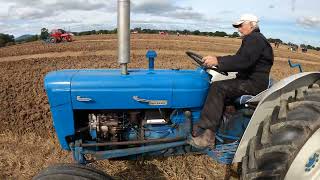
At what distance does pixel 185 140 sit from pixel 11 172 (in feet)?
7.17

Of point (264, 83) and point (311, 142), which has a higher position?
point (264, 83)

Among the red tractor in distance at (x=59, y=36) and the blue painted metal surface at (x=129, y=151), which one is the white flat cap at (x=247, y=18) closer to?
the blue painted metal surface at (x=129, y=151)

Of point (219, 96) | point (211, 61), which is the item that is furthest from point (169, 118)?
point (211, 61)

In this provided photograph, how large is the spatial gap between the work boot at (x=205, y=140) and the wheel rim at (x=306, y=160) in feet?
3.06

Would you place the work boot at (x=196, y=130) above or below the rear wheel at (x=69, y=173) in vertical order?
above

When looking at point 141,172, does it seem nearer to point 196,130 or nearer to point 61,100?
point 196,130

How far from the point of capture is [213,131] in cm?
400

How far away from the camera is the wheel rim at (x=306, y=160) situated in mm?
3242

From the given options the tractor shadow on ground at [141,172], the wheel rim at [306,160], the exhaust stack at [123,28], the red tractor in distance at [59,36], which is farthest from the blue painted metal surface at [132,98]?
the red tractor in distance at [59,36]

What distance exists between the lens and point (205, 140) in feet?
13.3

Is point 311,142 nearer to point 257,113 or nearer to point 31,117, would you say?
point 257,113

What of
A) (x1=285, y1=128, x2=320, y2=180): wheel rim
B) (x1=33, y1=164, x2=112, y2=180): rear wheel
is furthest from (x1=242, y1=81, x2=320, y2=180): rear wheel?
(x1=33, y1=164, x2=112, y2=180): rear wheel

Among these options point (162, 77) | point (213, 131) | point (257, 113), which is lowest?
point (213, 131)

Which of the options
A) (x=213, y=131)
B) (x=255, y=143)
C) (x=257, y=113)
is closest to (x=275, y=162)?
(x=255, y=143)
